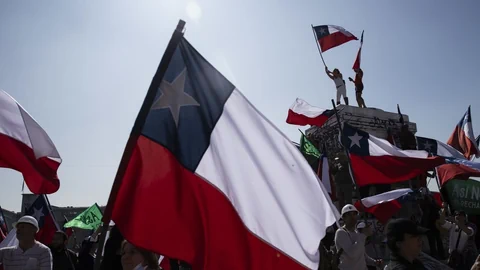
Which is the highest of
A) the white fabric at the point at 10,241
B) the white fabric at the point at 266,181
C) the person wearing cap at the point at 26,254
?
the white fabric at the point at 266,181

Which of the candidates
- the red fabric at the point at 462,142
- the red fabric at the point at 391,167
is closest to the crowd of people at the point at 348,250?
the red fabric at the point at 391,167

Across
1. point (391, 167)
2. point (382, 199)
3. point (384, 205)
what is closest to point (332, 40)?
point (382, 199)

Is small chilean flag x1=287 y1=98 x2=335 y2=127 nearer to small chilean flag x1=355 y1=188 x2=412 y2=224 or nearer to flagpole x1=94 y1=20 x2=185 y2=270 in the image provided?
small chilean flag x1=355 y1=188 x2=412 y2=224

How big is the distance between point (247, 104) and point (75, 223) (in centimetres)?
1337

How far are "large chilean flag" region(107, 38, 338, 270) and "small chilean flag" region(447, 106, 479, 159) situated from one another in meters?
11.5

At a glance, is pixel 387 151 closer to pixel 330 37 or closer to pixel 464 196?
pixel 330 37

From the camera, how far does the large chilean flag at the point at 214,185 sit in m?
3.47

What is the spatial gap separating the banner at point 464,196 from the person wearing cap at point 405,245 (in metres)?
13.1

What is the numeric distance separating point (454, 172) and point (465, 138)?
3.49 m

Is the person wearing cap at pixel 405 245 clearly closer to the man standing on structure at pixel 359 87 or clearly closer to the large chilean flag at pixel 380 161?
the large chilean flag at pixel 380 161

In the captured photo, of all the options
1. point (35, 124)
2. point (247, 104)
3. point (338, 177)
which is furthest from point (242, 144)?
point (338, 177)

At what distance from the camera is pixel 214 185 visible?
3682mm

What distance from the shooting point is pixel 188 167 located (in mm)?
3688

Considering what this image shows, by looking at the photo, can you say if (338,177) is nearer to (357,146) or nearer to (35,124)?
(357,146)
